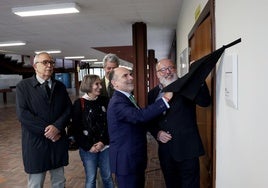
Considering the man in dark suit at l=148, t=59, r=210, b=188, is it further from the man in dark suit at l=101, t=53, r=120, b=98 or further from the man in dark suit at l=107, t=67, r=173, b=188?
the man in dark suit at l=101, t=53, r=120, b=98

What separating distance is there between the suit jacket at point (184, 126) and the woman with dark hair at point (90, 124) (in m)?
0.74

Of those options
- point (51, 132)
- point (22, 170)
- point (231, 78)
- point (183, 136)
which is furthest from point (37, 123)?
point (22, 170)

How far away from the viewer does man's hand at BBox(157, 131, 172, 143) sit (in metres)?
1.85

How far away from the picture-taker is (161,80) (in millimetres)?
2021

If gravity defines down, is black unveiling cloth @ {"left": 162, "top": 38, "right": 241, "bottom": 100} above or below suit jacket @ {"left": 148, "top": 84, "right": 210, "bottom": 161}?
above

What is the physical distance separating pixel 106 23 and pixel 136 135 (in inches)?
168

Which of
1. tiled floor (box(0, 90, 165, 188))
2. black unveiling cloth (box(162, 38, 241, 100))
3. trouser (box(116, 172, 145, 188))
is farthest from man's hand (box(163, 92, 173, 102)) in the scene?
tiled floor (box(0, 90, 165, 188))

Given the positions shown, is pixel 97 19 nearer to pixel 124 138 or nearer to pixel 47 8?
pixel 47 8

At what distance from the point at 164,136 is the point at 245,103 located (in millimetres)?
763

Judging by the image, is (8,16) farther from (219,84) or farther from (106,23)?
(219,84)

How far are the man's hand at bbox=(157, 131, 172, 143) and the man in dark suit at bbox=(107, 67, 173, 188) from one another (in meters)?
0.13

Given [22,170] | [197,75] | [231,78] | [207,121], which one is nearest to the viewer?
[231,78]

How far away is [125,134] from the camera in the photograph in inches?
73.7

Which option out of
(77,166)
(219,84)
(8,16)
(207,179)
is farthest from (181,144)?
(8,16)
